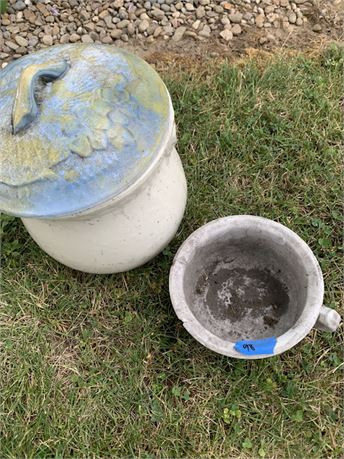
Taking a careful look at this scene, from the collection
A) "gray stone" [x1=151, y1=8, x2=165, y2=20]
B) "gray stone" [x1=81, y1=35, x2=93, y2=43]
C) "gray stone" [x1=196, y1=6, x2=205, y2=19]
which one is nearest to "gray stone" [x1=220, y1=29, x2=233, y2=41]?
"gray stone" [x1=196, y1=6, x2=205, y2=19]

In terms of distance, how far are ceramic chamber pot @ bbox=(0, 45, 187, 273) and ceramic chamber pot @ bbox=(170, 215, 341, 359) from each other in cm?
44

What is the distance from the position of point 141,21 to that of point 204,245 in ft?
4.54

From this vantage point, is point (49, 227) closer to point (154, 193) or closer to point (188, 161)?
point (154, 193)

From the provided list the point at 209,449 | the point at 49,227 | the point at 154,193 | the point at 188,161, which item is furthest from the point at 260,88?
the point at 209,449

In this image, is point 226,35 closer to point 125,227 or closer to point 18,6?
point 18,6

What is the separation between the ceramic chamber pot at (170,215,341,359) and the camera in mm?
1747

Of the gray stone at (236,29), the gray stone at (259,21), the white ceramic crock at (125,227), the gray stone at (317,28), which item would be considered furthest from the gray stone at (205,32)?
the white ceramic crock at (125,227)

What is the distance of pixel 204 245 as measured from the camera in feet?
6.36

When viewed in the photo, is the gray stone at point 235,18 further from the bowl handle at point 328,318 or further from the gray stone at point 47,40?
the bowl handle at point 328,318

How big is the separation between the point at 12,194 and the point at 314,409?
4.19ft

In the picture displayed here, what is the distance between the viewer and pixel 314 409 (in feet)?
6.34

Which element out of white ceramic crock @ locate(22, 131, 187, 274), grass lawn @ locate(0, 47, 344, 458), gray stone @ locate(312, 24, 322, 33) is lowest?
grass lawn @ locate(0, 47, 344, 458)

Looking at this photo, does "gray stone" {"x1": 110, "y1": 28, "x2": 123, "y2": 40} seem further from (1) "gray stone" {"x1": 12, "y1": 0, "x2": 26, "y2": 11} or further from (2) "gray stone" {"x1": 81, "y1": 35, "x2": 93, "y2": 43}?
(1) "gray stone" {"x1": 12, "y1": 0, "x2": 26, "y2": 11}

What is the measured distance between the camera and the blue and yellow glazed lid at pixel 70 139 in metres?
1.47
